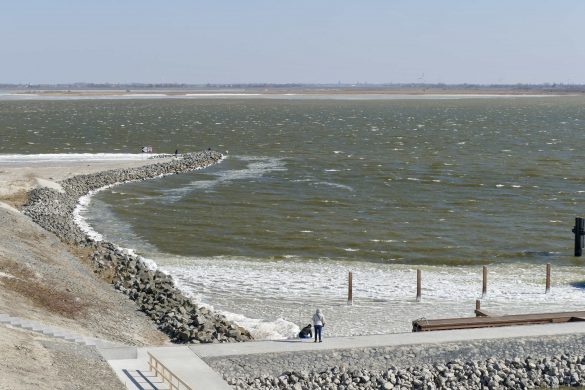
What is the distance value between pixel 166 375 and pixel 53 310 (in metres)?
6.61

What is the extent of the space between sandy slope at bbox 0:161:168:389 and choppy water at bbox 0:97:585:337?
160 inches

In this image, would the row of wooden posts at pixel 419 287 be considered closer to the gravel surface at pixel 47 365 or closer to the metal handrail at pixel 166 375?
the metal handrail at pixel 166 375

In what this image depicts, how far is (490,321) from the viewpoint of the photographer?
24250mm

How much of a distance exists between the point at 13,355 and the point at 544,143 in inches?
3506

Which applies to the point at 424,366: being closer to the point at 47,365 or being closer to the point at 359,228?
the point at 47,365

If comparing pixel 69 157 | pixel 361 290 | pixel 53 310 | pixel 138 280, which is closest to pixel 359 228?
pixel 361 290

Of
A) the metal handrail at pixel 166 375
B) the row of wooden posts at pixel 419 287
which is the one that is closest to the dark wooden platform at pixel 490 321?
the row of wooden posts at pixel 419 287

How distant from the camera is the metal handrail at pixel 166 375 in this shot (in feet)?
62.3

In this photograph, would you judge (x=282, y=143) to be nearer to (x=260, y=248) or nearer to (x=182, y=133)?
(x=182, y=133)

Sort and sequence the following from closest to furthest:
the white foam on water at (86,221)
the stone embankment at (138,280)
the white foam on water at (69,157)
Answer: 1. the stone embankment at (138,280)
2. the white foam on water at (86,221)
3. the white foam on water at (69,157)

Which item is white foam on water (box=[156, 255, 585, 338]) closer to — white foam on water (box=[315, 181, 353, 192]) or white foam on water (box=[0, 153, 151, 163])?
white foam on water (box=[315, 181, 353, 192])

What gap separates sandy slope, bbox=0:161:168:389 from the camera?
18.9m

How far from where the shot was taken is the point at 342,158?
81562mm

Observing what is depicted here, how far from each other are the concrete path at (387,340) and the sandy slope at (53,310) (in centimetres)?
298
